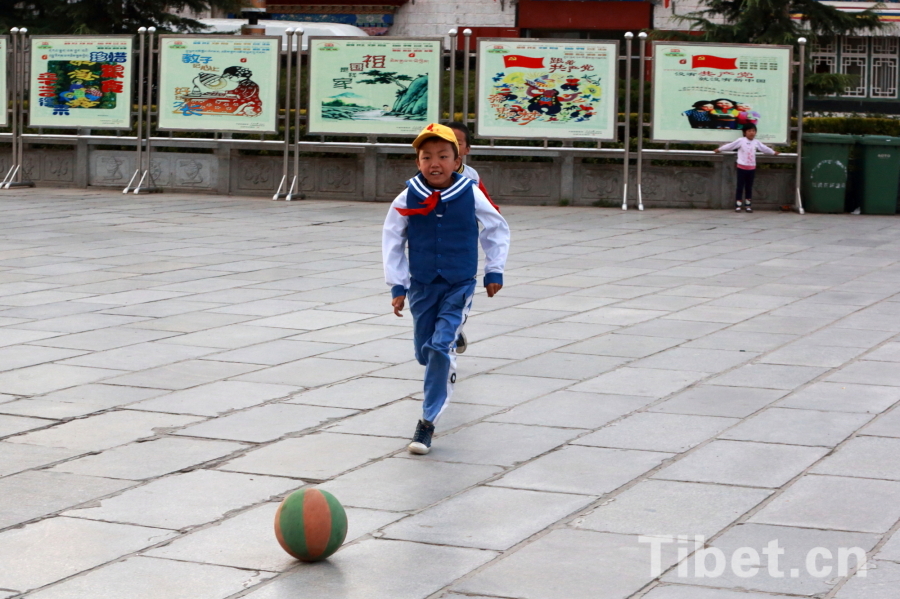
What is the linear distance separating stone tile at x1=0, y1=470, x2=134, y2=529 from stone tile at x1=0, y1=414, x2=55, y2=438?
0.71m

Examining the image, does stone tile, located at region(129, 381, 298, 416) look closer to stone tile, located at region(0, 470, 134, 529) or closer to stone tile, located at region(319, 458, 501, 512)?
stone tile, located at region(0, 470, 134, 529)

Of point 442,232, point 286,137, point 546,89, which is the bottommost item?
point 442,232

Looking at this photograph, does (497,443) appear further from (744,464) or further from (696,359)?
(696,359)

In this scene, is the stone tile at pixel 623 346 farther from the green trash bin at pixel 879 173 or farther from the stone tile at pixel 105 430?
the green trash bin at pixel 879 173

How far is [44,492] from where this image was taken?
4.66 metres

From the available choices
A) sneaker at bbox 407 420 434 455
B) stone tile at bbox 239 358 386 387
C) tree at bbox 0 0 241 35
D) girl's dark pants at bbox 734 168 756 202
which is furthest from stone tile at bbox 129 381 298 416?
tree at bbox 0 0 241 35

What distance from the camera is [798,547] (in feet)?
13.4

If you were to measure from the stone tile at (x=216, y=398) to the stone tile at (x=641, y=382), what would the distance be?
5.48 feet

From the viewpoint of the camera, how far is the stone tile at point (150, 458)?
4945 millimetres

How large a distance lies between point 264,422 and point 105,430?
738mm

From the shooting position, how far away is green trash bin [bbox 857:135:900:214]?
16.8 meters

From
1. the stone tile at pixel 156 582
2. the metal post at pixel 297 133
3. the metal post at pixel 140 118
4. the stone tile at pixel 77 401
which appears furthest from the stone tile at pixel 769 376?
the metal post at pixel 140 118

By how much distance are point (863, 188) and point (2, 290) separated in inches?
479

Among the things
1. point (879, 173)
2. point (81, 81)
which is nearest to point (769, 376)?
point (879, 173)
